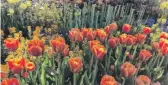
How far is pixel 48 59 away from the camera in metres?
3.38

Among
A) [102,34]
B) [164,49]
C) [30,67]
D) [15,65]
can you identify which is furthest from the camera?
[102,34]

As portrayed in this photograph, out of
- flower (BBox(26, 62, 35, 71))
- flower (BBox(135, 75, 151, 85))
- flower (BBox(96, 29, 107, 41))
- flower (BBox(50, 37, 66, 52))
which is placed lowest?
flower (BBox(135, 75, 151, 85))

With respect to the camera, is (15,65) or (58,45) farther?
(58,45)

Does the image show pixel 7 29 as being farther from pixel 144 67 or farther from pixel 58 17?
pixel 144 67

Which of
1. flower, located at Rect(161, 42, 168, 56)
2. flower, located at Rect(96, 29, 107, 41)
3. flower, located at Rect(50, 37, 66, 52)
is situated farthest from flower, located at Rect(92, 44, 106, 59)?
flower, located at Rect(161, 42, 168, 56)

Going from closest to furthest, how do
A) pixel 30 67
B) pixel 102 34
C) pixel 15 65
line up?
pixel 15 65 → pixel 30 67 → pixel 102 34

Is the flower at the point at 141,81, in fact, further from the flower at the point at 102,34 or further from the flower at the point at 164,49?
the flower at the point at 102,34

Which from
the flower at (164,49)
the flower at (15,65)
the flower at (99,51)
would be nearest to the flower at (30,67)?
the flower at (15,65)

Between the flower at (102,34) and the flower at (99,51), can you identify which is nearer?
the flower at (99,51)

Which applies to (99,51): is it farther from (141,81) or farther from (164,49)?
(164,49)

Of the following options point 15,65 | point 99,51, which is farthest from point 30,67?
point 99,51

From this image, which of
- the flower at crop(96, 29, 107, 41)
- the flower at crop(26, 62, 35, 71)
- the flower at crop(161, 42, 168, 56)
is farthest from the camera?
the flower at crop(96, 29, 107, 41)

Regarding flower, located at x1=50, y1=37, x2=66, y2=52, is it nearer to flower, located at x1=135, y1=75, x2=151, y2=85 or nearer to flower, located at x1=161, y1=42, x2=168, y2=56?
flower, located at x1=135, y1=75, x2=151, y2=85

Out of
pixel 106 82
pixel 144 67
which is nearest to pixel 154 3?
pixel 144 67
